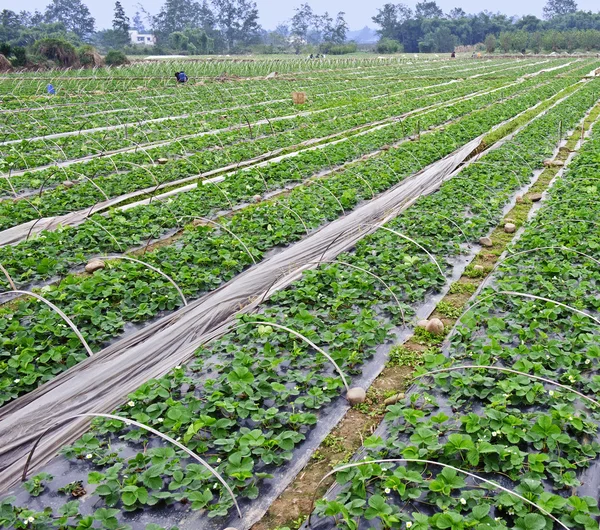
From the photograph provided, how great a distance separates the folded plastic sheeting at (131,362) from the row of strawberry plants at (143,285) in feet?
0.71

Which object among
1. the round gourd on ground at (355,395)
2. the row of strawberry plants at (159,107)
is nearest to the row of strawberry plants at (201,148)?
the row of strawberry plants at (159,107)

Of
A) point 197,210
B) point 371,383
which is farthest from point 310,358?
point 197,210

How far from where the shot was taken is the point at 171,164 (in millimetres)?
11844

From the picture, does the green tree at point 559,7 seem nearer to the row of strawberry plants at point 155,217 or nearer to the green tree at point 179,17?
the green tree at point 179,17

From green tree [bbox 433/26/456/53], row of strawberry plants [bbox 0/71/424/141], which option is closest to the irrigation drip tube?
row of strawberry plants [bbox 0/71/424/141]

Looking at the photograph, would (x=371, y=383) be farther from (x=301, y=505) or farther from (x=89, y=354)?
(x=89, y=354)

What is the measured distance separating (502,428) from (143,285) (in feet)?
13.2

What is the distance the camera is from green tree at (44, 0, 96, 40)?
126 m

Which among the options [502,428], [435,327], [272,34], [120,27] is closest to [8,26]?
[120,27]

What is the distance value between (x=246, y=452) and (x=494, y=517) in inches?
63.8

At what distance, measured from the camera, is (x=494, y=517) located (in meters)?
3.30

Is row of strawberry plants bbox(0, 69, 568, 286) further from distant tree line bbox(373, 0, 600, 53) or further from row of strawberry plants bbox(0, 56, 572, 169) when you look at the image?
distant tree line bbox(373, 0, 600, 53)

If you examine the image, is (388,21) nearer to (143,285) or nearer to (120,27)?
(120,27)

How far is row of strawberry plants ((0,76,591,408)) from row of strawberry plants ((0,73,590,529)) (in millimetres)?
960
